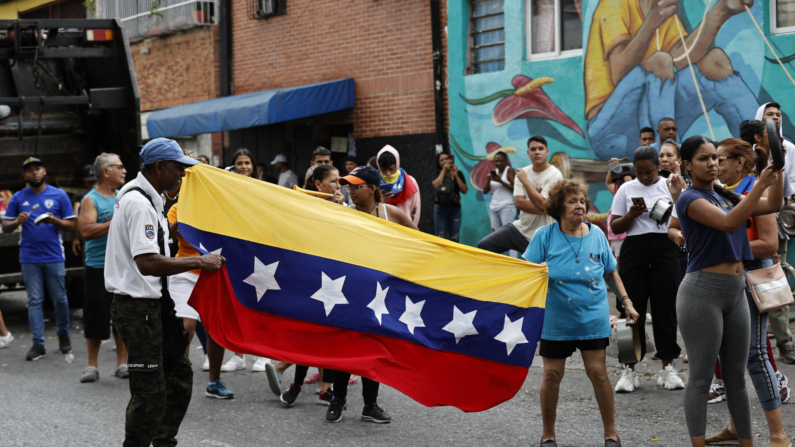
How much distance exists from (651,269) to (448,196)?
624 centimetres

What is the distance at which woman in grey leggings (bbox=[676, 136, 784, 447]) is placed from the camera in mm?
4496

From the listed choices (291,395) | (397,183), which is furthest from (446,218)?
(291,395)

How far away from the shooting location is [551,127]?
1253cm

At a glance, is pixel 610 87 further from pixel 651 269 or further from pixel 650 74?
pixel 651 269

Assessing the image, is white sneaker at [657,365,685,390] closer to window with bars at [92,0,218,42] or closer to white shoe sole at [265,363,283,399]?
white shoe sole at [265,363,283,399]

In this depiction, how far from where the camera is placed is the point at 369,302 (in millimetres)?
5039

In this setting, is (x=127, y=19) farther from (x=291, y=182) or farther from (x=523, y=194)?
(x=523, y=194)

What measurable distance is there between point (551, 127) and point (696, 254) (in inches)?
319

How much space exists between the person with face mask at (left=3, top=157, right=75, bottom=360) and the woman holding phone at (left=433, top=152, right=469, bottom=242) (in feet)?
18.8

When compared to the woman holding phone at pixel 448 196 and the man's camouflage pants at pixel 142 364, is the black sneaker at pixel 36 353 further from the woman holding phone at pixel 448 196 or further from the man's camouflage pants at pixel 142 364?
the woman holding phone at pixel 448 196

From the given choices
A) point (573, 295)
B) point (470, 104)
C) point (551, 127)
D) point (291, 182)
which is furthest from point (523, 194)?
point (291, 182)

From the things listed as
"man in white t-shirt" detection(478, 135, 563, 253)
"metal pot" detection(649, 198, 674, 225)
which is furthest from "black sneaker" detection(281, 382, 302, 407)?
"metal pot" detection(649, 198, 674, 225)

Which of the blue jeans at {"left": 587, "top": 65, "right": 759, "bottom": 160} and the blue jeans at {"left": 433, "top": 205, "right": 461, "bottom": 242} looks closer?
the blue jeans at {"left": 587, "top": 65, "right": 759, "bottom": 160}

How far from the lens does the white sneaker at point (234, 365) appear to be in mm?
7656
